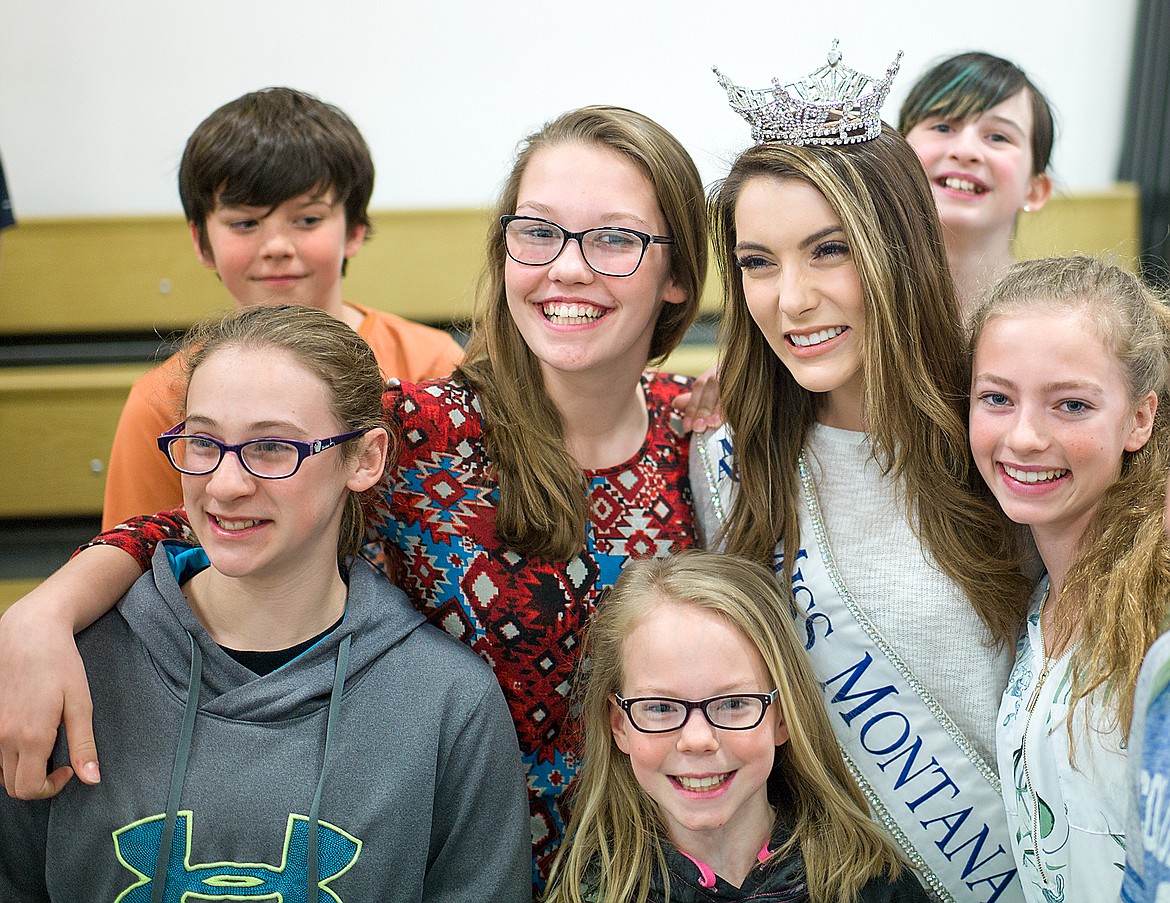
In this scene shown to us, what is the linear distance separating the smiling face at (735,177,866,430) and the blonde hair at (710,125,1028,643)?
0.02 meters

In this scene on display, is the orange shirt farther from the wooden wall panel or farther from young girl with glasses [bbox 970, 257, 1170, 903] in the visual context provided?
the wooden wall panel

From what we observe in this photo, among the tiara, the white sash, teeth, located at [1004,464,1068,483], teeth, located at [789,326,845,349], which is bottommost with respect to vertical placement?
the white sash

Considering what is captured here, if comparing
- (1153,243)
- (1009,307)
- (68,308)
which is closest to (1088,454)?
(1009,307)

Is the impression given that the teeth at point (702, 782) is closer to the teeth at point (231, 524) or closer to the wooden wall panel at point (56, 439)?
the teeth at point (231, 524)

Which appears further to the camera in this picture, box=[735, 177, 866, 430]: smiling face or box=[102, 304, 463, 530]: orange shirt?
box=[102, 304, 463, 530]: orange shirt

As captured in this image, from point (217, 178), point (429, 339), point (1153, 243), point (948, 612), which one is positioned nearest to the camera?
point (948, 612)

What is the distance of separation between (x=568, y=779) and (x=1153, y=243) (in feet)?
7.82

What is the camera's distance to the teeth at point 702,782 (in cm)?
139

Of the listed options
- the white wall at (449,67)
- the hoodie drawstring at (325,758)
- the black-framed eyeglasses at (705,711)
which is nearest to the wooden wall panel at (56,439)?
the white wall at (449,67)

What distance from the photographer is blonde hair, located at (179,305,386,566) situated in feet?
4.52

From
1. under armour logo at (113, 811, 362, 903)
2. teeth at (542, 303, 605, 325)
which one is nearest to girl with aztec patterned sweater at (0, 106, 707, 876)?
teeth at (542, 303, 605, 325)

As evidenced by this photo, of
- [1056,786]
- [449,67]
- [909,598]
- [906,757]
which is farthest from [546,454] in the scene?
[449,67]

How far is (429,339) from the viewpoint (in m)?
2.12

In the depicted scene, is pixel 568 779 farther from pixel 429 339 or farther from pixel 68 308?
pixel 68 308
